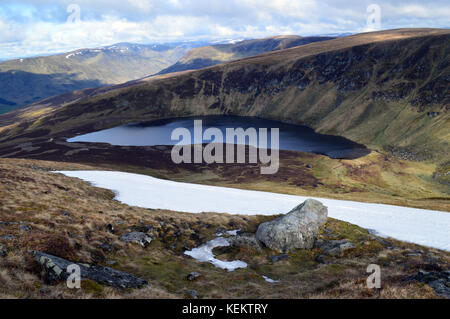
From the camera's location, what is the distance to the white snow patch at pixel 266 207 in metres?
28.4

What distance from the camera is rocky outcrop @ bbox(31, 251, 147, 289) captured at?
1245cm

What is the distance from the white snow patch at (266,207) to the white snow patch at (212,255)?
35.5 ft

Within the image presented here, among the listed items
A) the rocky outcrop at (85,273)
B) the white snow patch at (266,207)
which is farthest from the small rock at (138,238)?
the white snow patch at (266,207)

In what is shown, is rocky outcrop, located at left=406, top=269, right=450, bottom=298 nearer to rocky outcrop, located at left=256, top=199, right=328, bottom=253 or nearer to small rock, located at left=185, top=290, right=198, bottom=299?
rocky outcrop, located at left=256, top=199, right=328, bottom=253

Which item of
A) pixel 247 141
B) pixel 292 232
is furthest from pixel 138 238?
pixel 247 141

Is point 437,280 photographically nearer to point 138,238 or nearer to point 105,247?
point 138,238

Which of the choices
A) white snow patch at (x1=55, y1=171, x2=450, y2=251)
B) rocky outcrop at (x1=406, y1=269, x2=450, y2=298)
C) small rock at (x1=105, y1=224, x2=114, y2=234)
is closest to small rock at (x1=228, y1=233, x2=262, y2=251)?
small rock at (x1=105, y1=224, x2=114, y2=234)

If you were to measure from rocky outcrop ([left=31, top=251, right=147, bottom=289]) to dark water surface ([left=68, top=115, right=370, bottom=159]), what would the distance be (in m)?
111

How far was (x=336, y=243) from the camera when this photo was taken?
937 inches

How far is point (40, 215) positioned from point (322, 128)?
154m

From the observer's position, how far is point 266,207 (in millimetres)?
38688

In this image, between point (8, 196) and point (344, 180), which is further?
point (344, 180)
